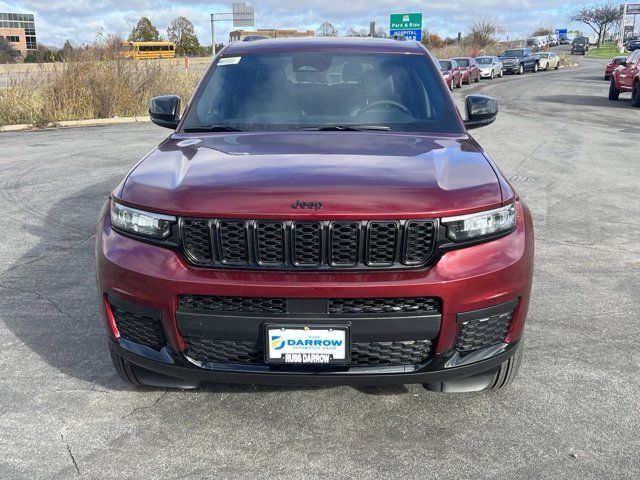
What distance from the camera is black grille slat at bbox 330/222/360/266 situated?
2789 millimetres

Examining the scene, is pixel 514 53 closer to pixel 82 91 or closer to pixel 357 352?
pixel 82 91

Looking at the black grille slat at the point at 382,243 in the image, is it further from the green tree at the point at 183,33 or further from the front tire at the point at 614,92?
the green tree at the point at 183,33

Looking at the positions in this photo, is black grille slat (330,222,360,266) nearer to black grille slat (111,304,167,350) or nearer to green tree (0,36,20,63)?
black grille slat (111,304,167,350)

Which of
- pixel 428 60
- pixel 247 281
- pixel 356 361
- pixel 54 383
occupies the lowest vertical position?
pixel 54 383

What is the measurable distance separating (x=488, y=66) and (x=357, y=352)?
42.3m

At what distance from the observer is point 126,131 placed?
1541 cm

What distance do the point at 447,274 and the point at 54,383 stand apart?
2245mm

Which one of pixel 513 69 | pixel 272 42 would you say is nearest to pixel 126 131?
pixel 272 42

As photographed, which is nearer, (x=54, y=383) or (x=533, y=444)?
(x=533, y=444)

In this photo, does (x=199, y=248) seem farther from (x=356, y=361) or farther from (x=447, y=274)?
(x=447, y=274)

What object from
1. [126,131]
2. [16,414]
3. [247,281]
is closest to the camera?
[247,281]

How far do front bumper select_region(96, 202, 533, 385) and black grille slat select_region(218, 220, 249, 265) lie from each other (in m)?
0.07

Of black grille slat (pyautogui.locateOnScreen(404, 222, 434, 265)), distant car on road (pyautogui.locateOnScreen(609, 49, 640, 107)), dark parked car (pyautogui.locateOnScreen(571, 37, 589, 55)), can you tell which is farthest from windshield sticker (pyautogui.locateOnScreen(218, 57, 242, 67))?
dark parked car (pyautogui.locateOnScreen(571, 37, 589, 55))

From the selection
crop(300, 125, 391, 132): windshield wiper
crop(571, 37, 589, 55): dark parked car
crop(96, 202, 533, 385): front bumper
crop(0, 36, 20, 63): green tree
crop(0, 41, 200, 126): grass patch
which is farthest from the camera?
crop(571, 37, 589, 55): dark parked car
